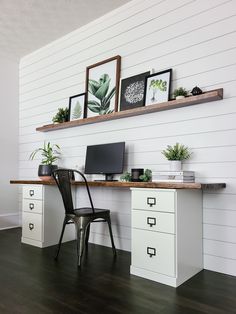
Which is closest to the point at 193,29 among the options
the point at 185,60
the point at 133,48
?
the point at 185,60

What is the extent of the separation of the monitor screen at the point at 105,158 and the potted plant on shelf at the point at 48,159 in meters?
0.52

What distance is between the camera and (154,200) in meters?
2.10

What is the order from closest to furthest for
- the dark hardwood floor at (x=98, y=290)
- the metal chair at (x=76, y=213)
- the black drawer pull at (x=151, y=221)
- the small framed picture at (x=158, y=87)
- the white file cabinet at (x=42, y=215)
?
the dark hardwood floor at (x=98, y=290) → the black drawer pull at (x=151, y=221) → the metal chair at (x=76, y=213) → the small framed picture at (x=158, y=87) → the white file cabinet at (x=42, y=215)

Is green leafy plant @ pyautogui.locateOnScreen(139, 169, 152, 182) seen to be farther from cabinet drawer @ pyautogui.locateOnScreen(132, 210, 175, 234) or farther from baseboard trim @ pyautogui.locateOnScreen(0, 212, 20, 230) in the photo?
baseboard trim @ pyautogui.locateOnScreen(0, 212, 20, 230)

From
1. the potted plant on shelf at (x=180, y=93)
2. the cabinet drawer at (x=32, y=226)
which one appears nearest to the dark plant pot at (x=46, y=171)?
the cabinet drawer at (x=32, y=226)

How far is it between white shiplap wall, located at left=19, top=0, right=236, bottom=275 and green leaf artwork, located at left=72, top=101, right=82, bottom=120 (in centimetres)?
16

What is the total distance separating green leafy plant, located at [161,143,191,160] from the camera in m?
2.41

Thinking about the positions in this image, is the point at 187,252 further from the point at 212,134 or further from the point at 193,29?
the point at 193,29

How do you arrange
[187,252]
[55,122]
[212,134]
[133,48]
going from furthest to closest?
1. [55,122]
2. [133,48]
3. [212,134]
4. [187,252]

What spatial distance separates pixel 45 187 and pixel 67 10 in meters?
2.08

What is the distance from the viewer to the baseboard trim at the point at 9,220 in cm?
411

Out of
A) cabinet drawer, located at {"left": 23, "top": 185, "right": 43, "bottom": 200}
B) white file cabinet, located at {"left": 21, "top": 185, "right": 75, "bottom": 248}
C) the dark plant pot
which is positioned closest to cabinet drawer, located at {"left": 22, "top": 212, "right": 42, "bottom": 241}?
white file cabinet, located at {"left": 21, "top": 185, "right": 75, "bottom": 248}

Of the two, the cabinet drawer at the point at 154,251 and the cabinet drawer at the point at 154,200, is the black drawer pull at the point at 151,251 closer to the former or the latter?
the cabinet drawer at the point at 154,251

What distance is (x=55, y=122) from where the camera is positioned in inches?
143
